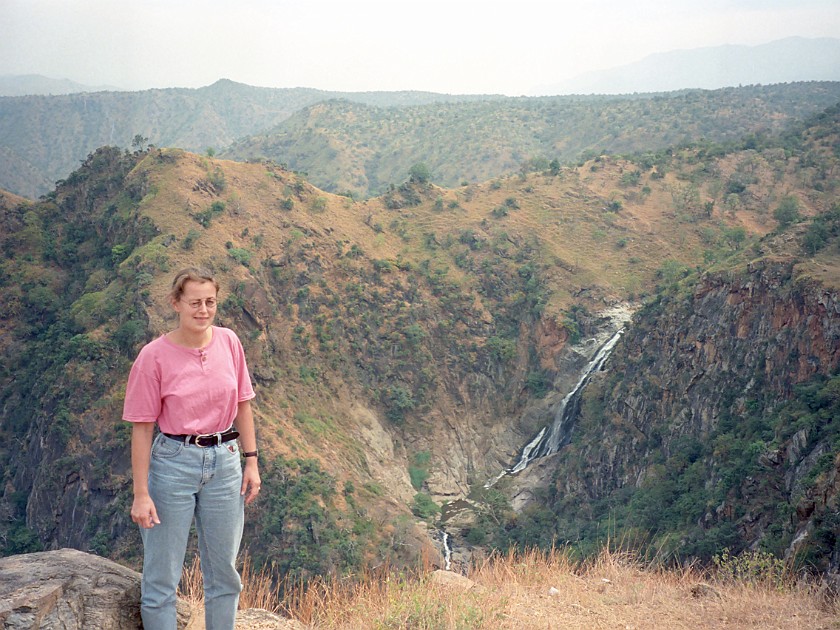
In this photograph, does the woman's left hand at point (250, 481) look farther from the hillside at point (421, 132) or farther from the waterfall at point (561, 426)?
the hillside at point (421, 132)

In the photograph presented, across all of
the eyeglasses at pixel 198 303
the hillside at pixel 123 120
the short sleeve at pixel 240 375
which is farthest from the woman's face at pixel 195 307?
the hillside at pixel 123 120

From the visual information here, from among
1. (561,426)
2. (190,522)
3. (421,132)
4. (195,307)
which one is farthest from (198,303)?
(421,132)

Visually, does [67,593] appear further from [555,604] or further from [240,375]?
[555,604]

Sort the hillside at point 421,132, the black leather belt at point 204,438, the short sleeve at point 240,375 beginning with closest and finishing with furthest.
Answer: the black leather belt at point 204,438
the short sleeve at point 240,375
the hillside at point 421,132

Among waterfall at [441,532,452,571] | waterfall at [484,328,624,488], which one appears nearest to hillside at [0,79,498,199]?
waterfall at [484,328,624,488]

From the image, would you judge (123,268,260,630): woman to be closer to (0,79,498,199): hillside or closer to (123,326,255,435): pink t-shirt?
(123,326,255,435): pink t-shirt

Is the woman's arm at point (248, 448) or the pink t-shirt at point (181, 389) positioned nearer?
the pink t-shirt at point (181, 389)
